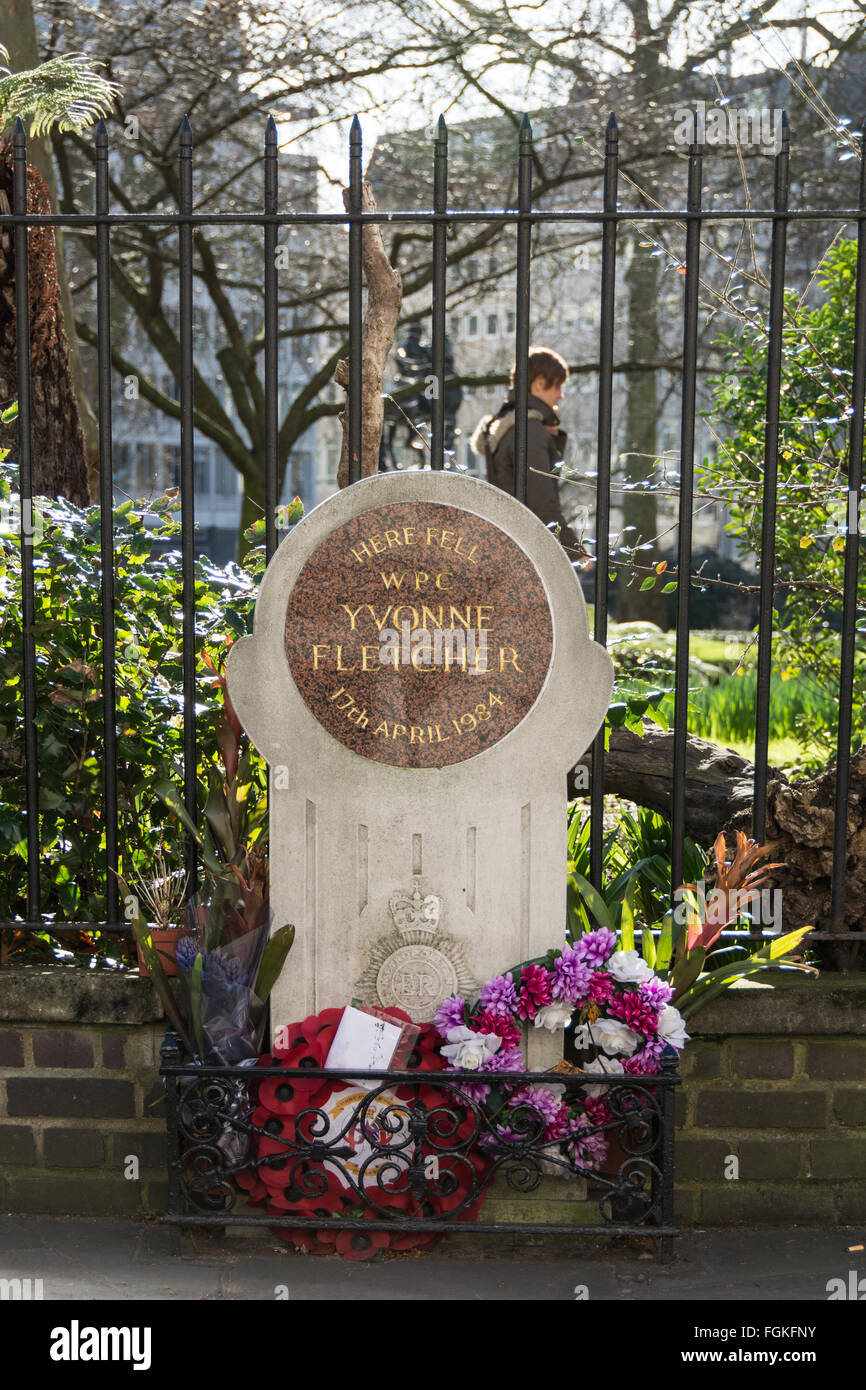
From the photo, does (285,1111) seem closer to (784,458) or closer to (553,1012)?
(553,1012)

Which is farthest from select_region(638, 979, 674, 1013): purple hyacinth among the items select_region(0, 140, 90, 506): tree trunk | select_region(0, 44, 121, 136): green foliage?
select_region(0, 140, 90, 506): tree trunk

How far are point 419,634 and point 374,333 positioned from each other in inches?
56.3

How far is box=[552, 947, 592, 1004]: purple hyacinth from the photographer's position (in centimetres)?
316

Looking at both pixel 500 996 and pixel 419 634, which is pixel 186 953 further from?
pixel 419 634

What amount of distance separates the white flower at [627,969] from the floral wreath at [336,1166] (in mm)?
473

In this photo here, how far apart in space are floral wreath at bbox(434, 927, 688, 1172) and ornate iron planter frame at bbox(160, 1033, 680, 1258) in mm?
37

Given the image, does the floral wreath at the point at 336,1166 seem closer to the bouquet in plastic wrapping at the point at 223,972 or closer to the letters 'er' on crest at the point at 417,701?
the bouquet in plastic wrapping at the point at 223,972

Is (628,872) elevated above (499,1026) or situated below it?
above

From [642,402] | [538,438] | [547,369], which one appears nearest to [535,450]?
[538,438]

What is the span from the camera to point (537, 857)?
127 inches

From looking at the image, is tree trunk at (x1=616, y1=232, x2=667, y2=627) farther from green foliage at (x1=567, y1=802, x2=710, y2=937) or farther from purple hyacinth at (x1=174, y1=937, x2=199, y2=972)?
purple hyacinth at (x1=174, y1=937, x2=199, y2=972)

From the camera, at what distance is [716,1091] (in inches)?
134

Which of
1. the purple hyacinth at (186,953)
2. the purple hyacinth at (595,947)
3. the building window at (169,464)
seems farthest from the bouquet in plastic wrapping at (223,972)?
the building window at (169,464)

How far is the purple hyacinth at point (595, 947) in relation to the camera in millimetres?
3193
